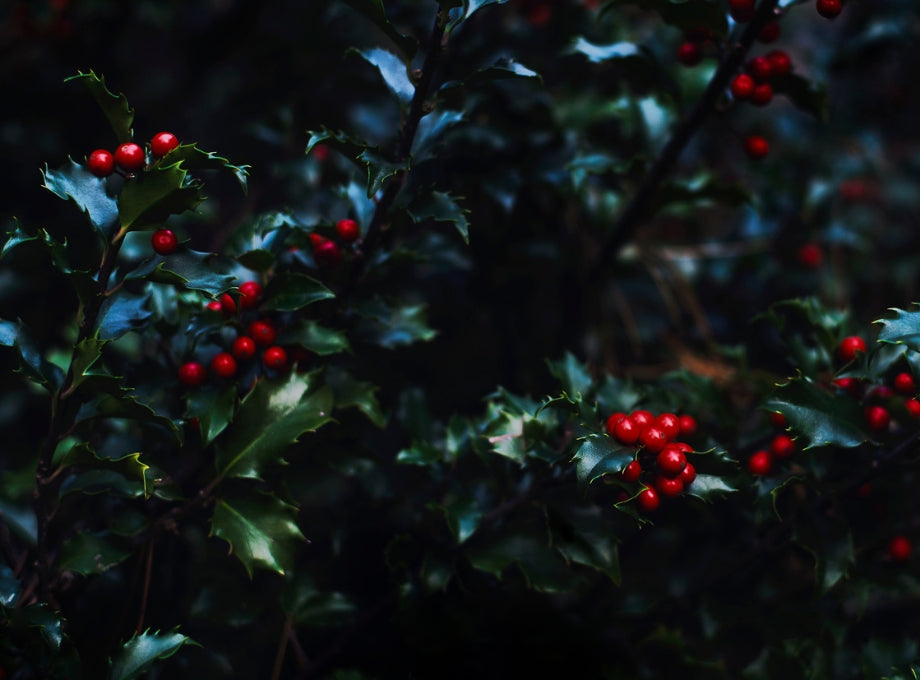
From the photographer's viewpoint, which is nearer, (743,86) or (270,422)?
(270,422)

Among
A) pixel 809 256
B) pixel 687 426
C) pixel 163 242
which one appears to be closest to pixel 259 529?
pixel 163 242

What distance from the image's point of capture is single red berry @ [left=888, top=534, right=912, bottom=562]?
3.76 ft

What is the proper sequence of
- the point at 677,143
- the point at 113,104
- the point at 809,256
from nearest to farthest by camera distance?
the point at 113,104, the point at 677,143, the point at 809,256

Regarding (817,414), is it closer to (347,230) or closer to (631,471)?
(631,471)

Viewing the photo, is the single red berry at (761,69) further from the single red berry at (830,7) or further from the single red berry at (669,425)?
the single red berry at (669,425)

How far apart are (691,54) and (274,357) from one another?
0.78 meters

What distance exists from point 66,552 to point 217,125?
109 cm

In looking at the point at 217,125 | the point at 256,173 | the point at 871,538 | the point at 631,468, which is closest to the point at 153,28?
the point at 217,125

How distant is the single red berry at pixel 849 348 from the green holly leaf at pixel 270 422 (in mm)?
703

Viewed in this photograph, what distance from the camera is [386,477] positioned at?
4.01 feet

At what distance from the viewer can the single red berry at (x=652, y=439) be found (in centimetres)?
89

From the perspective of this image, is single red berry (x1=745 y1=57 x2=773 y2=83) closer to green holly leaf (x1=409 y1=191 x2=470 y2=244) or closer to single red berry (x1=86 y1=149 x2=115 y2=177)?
green holly leaf (x1=409 y1=191 x2=470 y2=244)

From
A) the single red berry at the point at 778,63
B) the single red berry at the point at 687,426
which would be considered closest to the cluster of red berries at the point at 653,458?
the single red berry at the point at 687,426

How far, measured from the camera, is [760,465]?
3.39 feet
